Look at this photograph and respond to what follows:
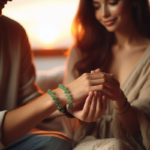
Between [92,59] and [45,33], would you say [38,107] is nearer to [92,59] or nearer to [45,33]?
[92,59]

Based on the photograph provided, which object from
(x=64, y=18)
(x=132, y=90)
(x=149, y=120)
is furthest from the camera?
(x=64, y=18)

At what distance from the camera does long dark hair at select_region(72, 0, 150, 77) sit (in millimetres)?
1098

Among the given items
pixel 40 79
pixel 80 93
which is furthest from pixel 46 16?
pixel 80 93

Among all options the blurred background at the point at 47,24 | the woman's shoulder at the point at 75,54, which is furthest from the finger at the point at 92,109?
the blurred background at the point at 47,24

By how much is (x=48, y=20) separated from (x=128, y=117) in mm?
1478

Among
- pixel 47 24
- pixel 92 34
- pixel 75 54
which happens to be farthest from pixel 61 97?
pixel 47 24

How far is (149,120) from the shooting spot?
0.82 m

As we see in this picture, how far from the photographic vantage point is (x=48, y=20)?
1.97 m

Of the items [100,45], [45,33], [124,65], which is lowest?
[124,65]

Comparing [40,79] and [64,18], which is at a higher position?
[64,18]

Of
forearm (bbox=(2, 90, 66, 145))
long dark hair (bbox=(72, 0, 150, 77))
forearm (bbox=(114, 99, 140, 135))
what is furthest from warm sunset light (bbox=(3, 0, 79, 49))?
forearm (bbox=(2, 90, 66, 145))

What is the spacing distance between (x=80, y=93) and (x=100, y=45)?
59cm

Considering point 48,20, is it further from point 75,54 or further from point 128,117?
point 128,117


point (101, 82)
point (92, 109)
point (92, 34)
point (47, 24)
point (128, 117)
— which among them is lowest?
point (128, 117)
